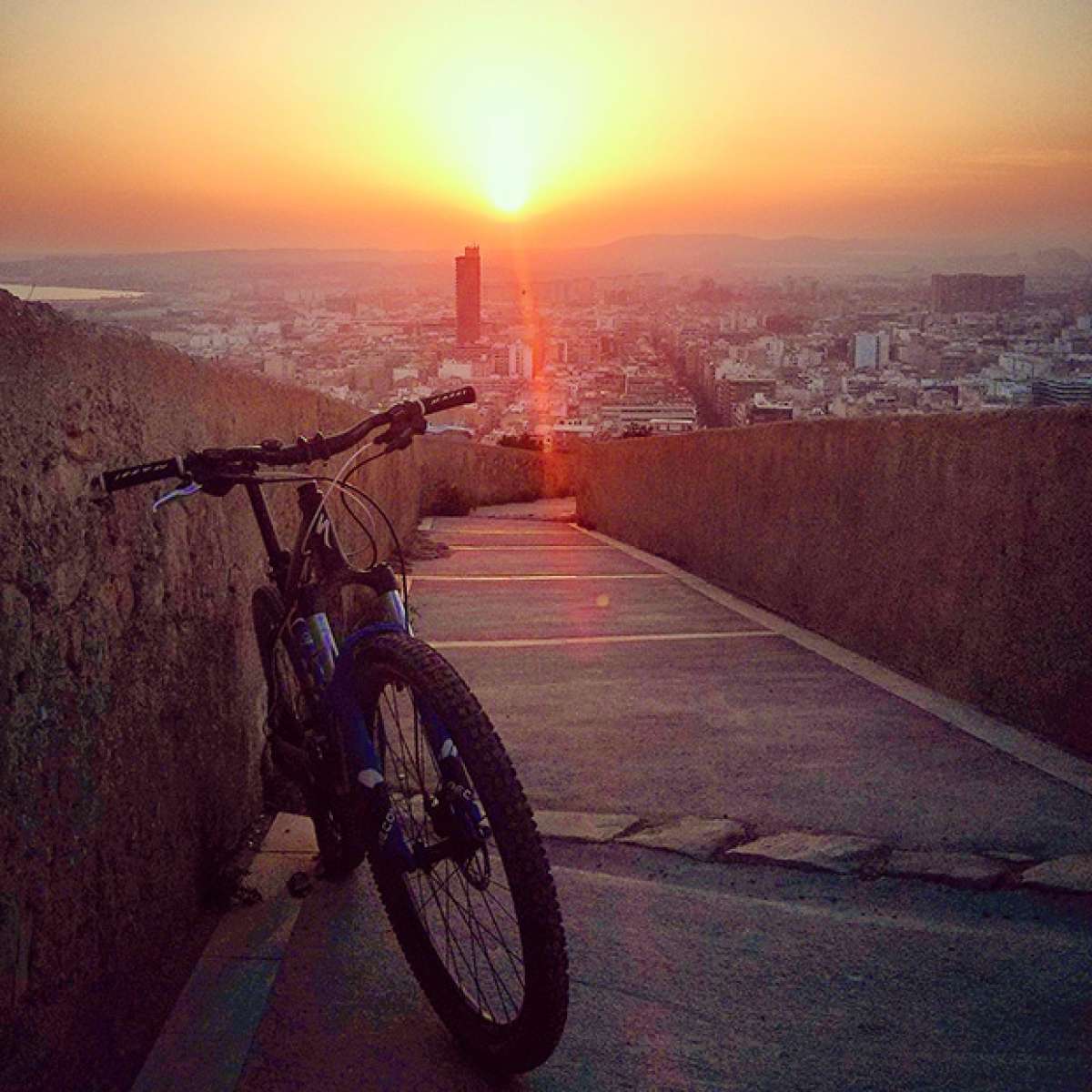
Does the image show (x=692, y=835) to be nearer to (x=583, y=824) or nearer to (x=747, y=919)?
(x=583, y=824)

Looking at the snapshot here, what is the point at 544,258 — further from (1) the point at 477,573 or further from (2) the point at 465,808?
(2) the point at 465,808

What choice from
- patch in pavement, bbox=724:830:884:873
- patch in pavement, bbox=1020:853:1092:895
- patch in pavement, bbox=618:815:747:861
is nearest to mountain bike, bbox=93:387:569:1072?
patch in pavement, bbox=618:815:747:861

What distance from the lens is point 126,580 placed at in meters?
2.59

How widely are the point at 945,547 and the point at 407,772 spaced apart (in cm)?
334

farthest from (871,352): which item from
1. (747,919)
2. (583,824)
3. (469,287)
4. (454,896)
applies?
(469,287)

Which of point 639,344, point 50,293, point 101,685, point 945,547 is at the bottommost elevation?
point 945,547

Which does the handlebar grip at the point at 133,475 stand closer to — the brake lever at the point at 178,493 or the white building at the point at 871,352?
the brake lever at the point at 178,493

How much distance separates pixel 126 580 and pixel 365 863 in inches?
46.2

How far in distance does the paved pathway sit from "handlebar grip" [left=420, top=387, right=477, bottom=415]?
1225 mm

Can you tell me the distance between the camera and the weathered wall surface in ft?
6.55

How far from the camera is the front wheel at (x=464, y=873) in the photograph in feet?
6.95

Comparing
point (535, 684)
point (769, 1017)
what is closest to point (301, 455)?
point (769, 1017)

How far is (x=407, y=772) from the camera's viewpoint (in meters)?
2.74

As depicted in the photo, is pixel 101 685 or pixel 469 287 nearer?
pixel 101 685
